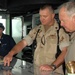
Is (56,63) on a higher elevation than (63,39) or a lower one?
lower

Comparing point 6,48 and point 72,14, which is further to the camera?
point 6,48

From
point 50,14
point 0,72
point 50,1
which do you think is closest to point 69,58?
point 0,72

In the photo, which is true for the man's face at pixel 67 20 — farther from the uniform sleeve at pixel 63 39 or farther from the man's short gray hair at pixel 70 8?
the uniform sleeve at pixel 63 39

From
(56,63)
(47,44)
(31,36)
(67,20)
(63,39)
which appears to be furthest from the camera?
(31,36)

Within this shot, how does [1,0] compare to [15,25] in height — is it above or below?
above

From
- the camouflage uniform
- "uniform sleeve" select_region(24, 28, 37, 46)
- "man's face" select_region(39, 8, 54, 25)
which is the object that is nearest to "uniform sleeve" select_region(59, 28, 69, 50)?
the camouflage uniform

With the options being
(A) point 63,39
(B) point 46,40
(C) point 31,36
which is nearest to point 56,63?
(A) point 63,39

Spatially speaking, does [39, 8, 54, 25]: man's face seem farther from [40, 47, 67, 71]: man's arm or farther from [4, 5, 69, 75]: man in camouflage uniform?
[40, 47, 67, 71]: man's arm

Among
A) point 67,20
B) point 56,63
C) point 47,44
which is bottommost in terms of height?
point 56,63

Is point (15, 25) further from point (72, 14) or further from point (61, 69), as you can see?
point (72, 14)

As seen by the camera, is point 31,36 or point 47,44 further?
point 31,36

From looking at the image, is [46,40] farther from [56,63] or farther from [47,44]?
[56,63]

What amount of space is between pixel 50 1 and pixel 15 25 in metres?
3.41

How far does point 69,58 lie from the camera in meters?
1.50
